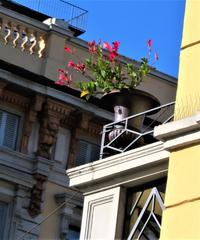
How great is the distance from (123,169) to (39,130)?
13.8 meters

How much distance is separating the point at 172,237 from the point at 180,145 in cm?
70

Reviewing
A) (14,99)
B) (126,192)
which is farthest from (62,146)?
(126,192)

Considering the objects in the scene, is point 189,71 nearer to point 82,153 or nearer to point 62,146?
point 62,146

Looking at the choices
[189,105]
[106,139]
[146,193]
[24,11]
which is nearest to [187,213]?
[189,105]

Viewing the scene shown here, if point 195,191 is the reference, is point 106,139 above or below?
above

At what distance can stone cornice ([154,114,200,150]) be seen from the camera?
9664 millimetres

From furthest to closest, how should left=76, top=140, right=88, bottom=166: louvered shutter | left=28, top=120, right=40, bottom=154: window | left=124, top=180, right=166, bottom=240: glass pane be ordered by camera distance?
left=76, top=140, right=88, bottom=166: louvered shutter < left=28, top=120, right=40, bottom=154: window < left=124, top=180, right=166, bottom=240: glass pane

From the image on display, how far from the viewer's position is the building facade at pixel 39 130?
24188mm

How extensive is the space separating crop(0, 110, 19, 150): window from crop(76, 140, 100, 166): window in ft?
5.01

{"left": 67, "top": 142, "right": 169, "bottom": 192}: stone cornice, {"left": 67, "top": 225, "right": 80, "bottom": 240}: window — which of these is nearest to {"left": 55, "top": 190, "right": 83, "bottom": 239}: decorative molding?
{"left": 67, "top": 225, "right": 80, "bottom": 240}: window

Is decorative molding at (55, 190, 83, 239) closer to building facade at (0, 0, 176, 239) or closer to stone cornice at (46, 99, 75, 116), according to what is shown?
building facade at (0, 0, 176, 239)

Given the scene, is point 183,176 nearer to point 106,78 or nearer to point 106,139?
point 106,139

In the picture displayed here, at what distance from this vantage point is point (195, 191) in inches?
374

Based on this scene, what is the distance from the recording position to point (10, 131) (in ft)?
81.2
